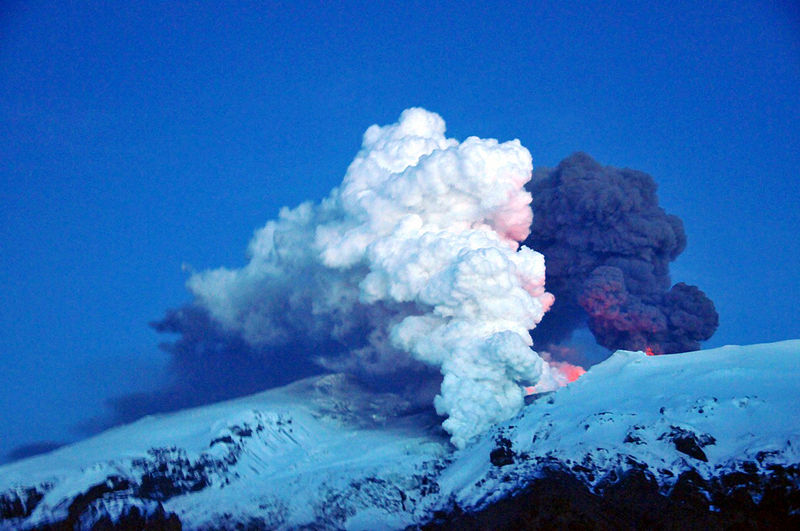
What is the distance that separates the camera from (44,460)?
46.1 meters

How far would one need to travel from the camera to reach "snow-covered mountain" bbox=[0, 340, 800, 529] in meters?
32.3

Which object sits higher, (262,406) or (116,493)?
(262,406)

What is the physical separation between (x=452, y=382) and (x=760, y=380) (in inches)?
786

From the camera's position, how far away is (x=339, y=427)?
58500mm

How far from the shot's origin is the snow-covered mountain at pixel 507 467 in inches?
1272

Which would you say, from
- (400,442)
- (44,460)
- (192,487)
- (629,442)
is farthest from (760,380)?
(44,460)

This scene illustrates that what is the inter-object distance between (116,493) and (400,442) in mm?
20505

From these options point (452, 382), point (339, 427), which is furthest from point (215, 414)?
point (452, 382)

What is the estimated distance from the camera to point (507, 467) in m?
39.8

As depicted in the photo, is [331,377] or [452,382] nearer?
[452,382]

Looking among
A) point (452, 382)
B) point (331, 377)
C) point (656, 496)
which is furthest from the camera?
point (331, 377)

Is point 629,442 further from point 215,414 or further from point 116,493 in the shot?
point 215,414

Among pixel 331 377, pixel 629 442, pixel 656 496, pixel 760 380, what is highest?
pixel 331 377

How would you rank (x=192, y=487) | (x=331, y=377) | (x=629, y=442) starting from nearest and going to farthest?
1. (x=629, y=442)
2. (x=192, y=487)
3. (x=331, y=377)
